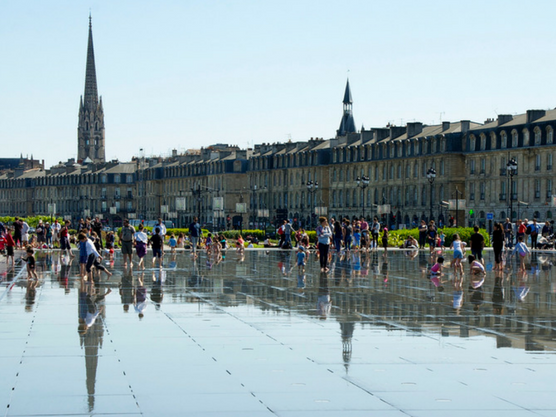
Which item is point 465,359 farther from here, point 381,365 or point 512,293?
point 512,293

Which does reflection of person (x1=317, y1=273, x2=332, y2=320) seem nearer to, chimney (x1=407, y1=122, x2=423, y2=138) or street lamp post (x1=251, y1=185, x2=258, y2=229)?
chimney (x1=407, y1=122, x2=423, y2=138)

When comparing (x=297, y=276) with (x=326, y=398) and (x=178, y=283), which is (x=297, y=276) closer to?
(x=178, y=283)

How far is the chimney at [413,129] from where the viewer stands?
3871 inches

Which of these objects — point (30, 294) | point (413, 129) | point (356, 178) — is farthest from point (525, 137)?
point (30, 294)

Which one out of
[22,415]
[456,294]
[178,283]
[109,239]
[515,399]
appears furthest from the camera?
[109,239]

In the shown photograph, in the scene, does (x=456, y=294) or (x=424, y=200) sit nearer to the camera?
(x=456, y=294)

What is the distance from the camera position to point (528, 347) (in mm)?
12000

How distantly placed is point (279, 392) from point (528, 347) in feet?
13.6

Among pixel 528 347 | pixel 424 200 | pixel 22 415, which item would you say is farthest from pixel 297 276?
pixel 424 200

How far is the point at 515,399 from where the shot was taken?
8867mm

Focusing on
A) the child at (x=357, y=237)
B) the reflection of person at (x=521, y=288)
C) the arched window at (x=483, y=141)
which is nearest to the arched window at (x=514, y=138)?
the arched window at (x=483, y=141)

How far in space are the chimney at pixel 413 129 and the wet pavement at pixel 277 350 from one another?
77.8 metres

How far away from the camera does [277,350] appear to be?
11633 millimetres

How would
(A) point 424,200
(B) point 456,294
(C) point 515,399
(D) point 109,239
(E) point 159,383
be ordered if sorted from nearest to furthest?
(C) point 515,399 < (E) point 159,383 < (B) point 456,294 < (D) point 109,239 < (A) point 424,200
